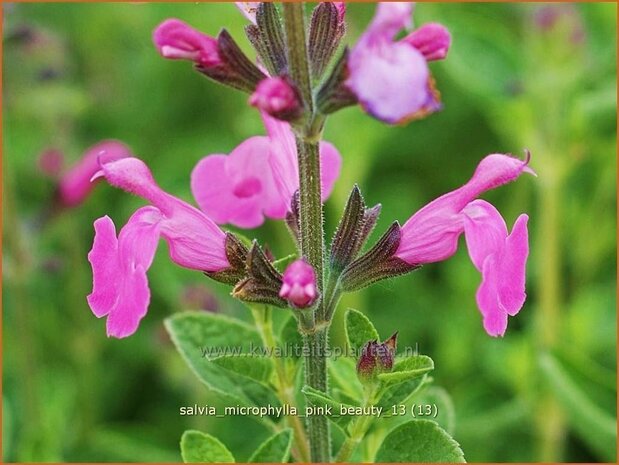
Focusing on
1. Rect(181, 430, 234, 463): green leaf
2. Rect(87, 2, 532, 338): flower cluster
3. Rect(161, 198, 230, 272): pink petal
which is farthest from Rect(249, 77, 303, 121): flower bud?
Rect(181, 430, 234, 463): green leaf

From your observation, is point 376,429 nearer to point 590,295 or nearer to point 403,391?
point 403,391

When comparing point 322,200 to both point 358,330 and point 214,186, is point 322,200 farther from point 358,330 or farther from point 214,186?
point 214,186

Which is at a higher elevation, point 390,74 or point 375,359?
point 390,74

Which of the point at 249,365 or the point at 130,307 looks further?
the point at 249,365

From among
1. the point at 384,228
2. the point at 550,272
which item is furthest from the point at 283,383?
the point at 384,228

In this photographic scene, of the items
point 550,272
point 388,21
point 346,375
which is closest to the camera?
point 388,21

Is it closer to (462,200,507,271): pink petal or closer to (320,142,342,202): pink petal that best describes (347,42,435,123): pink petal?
(462,200,507,271): pink petal

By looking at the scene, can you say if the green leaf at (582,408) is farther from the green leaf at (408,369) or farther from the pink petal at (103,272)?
the pink petal at (103,272)
